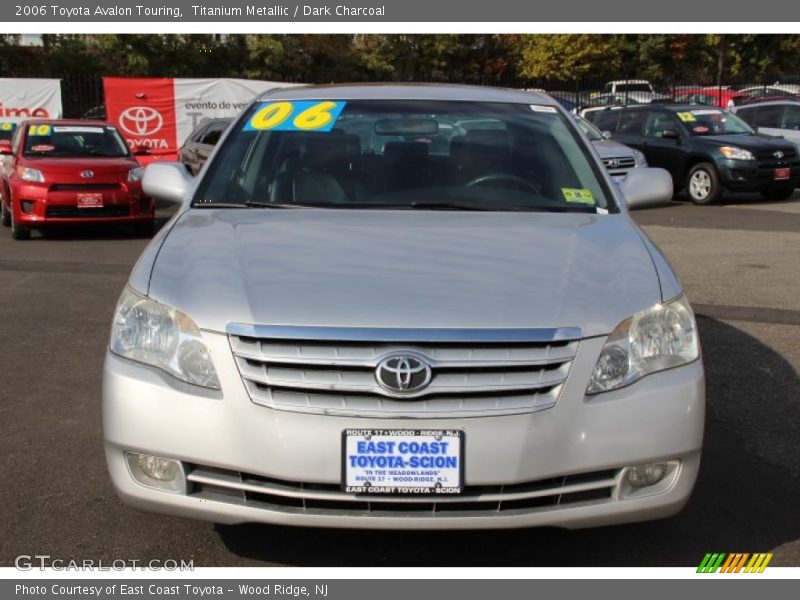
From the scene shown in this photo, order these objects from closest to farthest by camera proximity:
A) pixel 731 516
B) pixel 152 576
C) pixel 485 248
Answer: pixel 152 576 < pixel 485 248 < pixel 731 516

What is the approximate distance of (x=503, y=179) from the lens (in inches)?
177

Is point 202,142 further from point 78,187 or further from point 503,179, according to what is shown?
point 503,179

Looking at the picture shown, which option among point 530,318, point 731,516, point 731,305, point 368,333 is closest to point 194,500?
point 368,333

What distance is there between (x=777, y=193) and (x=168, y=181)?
48.4 feet

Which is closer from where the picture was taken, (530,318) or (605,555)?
(530,318)

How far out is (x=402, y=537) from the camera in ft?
12.1

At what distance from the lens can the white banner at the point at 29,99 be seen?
805 inches

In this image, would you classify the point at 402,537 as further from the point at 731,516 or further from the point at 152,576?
the point at 731,516

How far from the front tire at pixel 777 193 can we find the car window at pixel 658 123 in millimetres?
1959

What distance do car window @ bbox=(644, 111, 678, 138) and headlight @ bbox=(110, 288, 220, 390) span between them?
15.8 metres

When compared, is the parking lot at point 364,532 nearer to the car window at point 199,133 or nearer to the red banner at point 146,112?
the car window at point 199,133

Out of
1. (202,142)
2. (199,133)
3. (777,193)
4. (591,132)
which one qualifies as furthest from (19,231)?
(777,193)

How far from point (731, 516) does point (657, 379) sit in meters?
1.08

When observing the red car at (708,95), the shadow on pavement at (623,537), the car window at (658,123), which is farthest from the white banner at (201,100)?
the shadow on pavement at (623,537)
